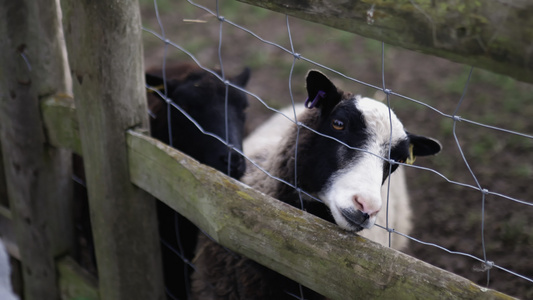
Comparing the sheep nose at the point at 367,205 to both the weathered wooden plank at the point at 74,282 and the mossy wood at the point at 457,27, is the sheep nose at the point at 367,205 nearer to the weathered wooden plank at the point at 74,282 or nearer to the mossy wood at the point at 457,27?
the mossy wood at the point at 457,27

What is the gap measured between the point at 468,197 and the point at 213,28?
483cm

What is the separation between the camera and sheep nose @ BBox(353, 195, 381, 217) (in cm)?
207

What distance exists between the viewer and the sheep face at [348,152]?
2.14m

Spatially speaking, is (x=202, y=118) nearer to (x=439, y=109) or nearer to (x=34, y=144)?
(x=34, y=144)

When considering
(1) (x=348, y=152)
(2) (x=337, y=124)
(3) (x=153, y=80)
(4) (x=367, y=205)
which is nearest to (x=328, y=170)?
(1) (x=348, y=152)

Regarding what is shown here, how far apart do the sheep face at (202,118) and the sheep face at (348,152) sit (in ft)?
2.34

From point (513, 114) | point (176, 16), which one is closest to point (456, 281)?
point (513, 114)

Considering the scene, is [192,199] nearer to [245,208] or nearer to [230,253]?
[245,208]

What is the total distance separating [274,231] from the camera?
1812mm

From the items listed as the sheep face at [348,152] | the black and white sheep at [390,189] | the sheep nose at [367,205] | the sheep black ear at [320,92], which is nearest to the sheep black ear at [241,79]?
the black and white sheep at [390,189]

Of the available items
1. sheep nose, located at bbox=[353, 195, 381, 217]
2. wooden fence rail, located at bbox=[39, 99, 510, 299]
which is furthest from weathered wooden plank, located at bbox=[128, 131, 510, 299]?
sheep nose, located at bbox=[353, 195, 381, 217]

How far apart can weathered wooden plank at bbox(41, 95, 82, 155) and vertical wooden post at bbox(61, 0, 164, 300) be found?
186 mm

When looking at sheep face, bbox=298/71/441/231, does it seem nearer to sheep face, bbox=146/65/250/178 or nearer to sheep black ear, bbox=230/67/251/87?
sheep face, bbox=146/65/250/178

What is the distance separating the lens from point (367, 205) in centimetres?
207
